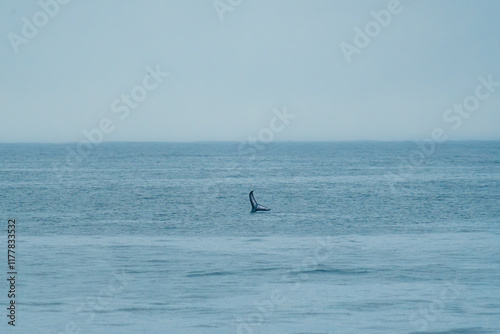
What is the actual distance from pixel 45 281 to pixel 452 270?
48.1ft

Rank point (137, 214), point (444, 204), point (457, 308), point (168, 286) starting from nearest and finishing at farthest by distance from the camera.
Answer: point (457, 308) → point (168, 286) → point (137, 214) → point (444, 204)

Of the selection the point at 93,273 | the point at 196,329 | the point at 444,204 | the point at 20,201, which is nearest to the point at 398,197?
the point at 444,204

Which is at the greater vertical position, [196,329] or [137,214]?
[137,214]

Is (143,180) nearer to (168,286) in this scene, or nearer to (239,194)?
(239,194)

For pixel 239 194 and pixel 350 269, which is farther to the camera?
pixel 239 194

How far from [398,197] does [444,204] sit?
7.17m

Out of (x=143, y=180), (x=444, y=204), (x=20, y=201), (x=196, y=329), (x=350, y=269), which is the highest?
(x=143, y=180)

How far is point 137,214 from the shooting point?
50.9m

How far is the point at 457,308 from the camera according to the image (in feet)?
79.7

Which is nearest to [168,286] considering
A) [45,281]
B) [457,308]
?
[45,281]

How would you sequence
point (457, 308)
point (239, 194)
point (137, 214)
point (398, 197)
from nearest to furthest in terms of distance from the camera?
point (457, 308) < point (137, 214) < point (398, 197) < point (239, 194)

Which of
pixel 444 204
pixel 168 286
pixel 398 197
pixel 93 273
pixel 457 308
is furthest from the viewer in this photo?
pixel 398 197

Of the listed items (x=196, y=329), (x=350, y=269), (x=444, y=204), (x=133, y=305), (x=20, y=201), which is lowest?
(x=196, y=329)

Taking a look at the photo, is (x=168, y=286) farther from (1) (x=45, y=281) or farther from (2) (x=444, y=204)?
(2) (x=444, y=204)
